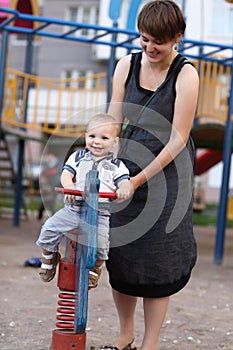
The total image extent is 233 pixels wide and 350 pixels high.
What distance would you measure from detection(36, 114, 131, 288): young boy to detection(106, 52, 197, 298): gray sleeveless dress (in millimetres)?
194

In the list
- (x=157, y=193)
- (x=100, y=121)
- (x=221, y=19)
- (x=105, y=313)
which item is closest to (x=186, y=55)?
(x=105, y=313)

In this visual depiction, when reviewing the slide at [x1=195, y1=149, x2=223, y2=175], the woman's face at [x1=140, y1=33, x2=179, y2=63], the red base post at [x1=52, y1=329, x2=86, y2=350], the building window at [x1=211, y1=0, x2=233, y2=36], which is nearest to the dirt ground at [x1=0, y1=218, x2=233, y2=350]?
the red base post at [x1=52, y1=329, x2=86, y2=350]

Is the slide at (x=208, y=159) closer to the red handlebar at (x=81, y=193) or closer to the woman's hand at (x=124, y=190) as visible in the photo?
the woman's hand at (x=124, y=190)

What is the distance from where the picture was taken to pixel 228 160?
7133mm

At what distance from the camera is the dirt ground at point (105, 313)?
11.0ft

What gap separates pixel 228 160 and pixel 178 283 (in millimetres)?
4506

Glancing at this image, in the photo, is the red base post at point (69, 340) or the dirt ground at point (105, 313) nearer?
the red base post at point (69, 340)

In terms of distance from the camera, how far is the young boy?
251 centimetres

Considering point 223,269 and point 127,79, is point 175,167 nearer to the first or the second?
point 127,79

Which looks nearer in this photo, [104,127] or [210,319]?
[104,127]

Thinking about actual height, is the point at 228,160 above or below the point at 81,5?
below

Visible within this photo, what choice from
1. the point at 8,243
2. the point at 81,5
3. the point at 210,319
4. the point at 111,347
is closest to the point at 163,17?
the point at 111,347

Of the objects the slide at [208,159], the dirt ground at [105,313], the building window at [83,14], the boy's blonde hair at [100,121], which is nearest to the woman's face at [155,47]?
the boy's blonde hair at [100,121]

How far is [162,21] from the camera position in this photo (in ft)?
8.21
